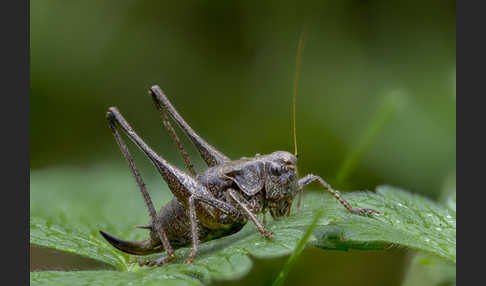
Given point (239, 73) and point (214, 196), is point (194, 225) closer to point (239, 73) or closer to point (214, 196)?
point (214, 196)

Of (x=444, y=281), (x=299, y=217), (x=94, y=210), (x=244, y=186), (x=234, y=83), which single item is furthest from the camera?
(x=234, y=83)

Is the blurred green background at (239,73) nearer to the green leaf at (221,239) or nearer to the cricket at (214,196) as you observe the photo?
the green leaf at (221,239)

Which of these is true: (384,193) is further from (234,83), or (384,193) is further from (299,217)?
(234,83)

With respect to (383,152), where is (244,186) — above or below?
below

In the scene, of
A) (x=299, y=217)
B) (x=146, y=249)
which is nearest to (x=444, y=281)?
(x=299, y=217)

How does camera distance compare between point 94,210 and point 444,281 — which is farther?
point 94,210

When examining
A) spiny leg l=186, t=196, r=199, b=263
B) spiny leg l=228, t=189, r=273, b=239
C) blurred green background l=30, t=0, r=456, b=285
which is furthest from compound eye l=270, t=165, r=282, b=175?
blurred green background l=30, t=0, r=456, b=285

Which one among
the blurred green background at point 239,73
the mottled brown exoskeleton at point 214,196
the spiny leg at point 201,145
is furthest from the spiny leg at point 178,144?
the blurred green background at point 239,73
